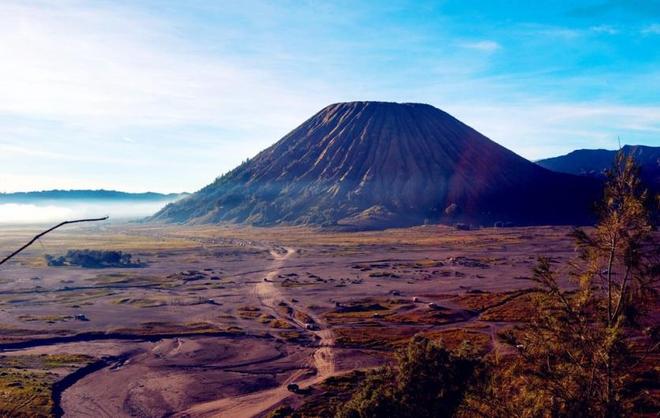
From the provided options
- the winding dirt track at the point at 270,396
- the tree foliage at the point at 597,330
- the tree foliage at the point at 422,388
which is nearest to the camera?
the tree foliage at the point at 597,330

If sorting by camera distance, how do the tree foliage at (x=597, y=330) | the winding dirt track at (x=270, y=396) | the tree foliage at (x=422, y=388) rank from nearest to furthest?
the tree foliage at (x=597, y=330) → the tree foliage at (x=422, y=388) → the winding dirt track at (x=270, y=396)

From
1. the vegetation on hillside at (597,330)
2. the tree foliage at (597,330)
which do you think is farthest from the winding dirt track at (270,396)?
the tree foliage at (597,330)

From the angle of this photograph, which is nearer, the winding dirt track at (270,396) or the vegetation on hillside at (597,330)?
the vegetation on hillside at (597,330)

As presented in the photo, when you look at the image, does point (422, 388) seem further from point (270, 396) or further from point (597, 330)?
point (270, 396)

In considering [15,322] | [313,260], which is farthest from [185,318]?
[313,260]

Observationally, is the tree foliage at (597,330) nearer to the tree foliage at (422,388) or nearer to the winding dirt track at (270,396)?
the tree foliage at (422,388)

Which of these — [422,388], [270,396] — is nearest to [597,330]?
[422,388]

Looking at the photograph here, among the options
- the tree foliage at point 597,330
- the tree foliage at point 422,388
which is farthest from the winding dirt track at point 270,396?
the tree foliage at point 597,330

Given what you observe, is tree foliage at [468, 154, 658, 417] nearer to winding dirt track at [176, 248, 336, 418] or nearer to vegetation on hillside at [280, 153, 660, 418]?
vegetation on hillside at [280, 153, 660, 418]

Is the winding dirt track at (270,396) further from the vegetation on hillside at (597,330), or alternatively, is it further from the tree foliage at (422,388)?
the vegetation on hillside at (597,330)

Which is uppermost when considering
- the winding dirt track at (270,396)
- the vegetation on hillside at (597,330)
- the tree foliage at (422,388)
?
the vegetation on hillside at (597,330)

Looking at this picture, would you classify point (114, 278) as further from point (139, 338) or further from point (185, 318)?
point (139, 338)

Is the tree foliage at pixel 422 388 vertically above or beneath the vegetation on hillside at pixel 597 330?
beneath
